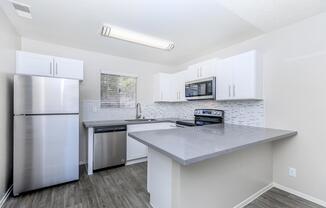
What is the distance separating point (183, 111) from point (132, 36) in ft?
7.75

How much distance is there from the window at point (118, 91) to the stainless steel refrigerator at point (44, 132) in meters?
1.14

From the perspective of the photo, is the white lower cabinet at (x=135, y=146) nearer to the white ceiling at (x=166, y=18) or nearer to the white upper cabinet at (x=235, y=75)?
the white upper cabinet at (x=235, y=75)

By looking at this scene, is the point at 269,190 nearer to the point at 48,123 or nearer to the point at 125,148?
the point at 125,148

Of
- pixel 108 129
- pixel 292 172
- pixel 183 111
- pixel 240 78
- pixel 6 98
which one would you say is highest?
pixel 240 78

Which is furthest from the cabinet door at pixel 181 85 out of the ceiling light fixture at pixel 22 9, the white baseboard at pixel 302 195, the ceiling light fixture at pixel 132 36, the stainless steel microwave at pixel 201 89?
the ceiling light fixture at pixel 22 9

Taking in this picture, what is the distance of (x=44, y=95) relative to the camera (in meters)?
2.21

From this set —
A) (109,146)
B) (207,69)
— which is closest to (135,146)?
(109,146)

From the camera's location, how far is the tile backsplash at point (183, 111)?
2.60 m

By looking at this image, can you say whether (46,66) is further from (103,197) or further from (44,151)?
(103,197)

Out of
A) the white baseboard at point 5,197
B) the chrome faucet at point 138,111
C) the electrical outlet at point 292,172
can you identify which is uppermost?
the chrome faucet at point 138,111

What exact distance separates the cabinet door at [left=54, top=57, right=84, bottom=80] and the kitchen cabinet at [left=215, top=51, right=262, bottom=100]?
245 cm

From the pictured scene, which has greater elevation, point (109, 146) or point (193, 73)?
point (193, 73)

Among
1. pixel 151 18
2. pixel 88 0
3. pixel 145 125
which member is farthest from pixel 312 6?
pixel 145 125

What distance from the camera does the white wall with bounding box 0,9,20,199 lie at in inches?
76.3
